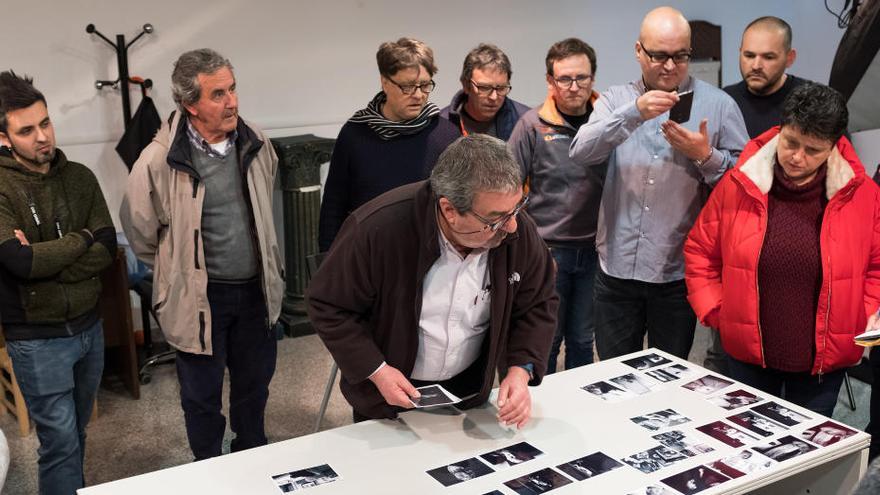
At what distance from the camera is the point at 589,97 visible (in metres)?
3.56

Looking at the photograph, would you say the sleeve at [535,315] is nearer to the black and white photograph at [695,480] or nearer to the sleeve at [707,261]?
the black and white photograph at [695,480]

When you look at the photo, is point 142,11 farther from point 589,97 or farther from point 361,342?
point 361,342

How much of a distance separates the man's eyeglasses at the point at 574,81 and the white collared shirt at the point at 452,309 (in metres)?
1.35

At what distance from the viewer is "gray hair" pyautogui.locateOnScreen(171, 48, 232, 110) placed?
2971mm

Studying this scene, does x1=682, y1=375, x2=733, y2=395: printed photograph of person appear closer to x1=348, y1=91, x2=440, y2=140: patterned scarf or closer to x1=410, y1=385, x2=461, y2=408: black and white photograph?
x1=410, y1=385, x2=461, y2=408: black and white photograph

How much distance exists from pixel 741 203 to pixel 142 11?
3.37m

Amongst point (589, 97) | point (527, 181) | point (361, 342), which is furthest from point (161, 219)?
point (589, 97)

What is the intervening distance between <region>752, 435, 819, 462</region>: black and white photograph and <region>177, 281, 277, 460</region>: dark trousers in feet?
5.78

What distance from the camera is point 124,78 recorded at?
15.6 feet

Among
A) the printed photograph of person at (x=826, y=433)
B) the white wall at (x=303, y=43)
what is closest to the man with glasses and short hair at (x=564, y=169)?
the printed photograph of person at (x=826, y=433)

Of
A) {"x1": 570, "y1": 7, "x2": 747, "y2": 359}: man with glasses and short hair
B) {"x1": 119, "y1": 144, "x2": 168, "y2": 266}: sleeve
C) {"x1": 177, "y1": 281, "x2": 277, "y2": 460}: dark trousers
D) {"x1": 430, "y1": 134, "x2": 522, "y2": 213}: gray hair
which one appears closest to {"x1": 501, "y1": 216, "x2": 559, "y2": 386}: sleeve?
{"x1": 430, "y1": 134, "x2": 522, "y2": 213}: gray hair

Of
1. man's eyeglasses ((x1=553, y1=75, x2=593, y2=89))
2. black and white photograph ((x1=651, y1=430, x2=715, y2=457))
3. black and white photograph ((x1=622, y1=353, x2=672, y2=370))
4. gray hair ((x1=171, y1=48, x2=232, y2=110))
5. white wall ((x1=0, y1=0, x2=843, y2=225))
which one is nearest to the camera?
black and white photograph ((x1=651, y1=430, x2=715, y2=457))

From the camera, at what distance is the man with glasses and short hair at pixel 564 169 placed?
3463 millimetres

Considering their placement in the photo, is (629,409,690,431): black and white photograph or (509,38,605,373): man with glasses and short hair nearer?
(629,409,690,431): black and white photograph
